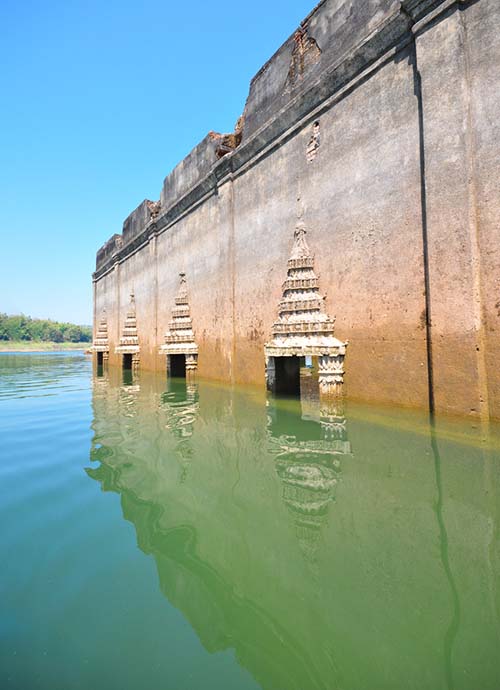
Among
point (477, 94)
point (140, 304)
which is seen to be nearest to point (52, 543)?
point (477, 94)

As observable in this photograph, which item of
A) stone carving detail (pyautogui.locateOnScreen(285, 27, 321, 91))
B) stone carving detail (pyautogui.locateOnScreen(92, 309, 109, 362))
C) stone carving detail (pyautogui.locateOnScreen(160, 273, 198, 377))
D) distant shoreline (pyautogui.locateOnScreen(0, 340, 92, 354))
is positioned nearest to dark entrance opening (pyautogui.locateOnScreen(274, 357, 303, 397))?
stone carving detail (pyautogui.locateOnScreen(160, 273, 198, 377))

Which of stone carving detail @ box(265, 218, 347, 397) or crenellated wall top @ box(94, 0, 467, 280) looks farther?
stone carving detail @ box(265, 218, 347, 397)

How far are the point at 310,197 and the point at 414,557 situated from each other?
627cm

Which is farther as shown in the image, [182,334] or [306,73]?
[182,334]

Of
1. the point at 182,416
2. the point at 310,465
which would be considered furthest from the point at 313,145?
the point at 310,465

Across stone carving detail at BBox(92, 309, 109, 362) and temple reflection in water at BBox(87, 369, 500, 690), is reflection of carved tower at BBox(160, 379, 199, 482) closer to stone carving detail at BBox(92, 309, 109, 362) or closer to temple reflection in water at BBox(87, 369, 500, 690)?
temple reflection in water at BBox(87, 369, 500, 690)

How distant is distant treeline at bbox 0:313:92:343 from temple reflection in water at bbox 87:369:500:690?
236 ft

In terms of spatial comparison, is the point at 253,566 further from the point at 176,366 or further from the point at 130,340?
the point at 130,340

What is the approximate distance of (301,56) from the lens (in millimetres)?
7129

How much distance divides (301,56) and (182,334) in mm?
6813

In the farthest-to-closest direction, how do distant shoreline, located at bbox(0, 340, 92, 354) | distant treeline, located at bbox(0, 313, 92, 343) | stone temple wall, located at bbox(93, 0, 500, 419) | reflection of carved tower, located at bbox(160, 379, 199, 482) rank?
distant treeline, located at bbox(0, 313, 92, 343)
distant shoreline, located at bbox(0, 340, 92, 354)
stone temple wall, located at bbox(93, 0, 500, 419)
reflection of carved tower, located at bbox(160, 379, 199, 482)

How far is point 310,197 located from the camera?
22.8 ft

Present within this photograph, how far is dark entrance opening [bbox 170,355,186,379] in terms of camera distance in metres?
12.0

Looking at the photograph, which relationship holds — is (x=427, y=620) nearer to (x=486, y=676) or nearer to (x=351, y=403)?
(x=486, y=676)
